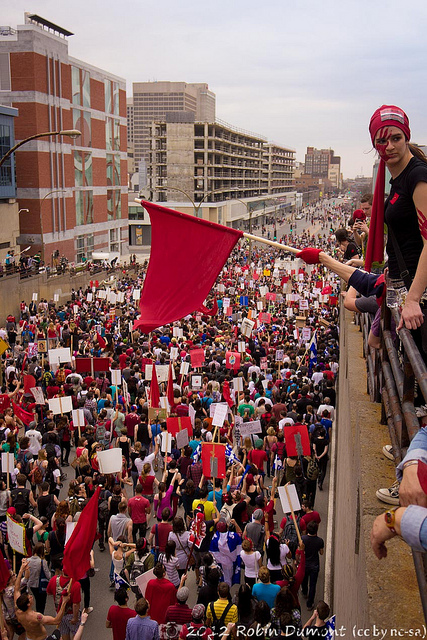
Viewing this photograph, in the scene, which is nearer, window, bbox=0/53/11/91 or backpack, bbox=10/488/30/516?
backpack, bbox=10/488/30/516

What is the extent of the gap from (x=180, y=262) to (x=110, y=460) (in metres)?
4.04

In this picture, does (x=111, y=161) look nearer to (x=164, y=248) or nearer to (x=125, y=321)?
(x=125, y=321)

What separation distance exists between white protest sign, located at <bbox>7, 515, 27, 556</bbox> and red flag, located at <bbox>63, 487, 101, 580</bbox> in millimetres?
740

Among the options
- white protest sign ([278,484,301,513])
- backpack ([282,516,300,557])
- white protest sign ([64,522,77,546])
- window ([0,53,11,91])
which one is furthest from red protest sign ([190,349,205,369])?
window ([0,53,11,91])

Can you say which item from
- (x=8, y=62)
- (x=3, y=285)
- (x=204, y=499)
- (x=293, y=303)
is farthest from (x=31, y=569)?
(x=8, y=62)

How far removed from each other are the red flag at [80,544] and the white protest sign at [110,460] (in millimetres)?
1991

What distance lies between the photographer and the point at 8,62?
42.1 metres

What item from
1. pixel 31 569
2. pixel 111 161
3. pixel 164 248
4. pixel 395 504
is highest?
pixel 111 161

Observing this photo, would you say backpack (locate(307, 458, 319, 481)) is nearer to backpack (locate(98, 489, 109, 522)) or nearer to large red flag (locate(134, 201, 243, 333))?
backpack (locate(98, 489, 109, 522))

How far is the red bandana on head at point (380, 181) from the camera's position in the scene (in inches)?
122

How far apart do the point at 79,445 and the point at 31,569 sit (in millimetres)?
3136

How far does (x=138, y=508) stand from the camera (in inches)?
340

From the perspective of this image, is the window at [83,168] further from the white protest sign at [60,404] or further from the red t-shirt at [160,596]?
the red t-shirt at [160,596]

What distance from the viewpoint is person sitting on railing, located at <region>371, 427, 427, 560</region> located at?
6.22ft
